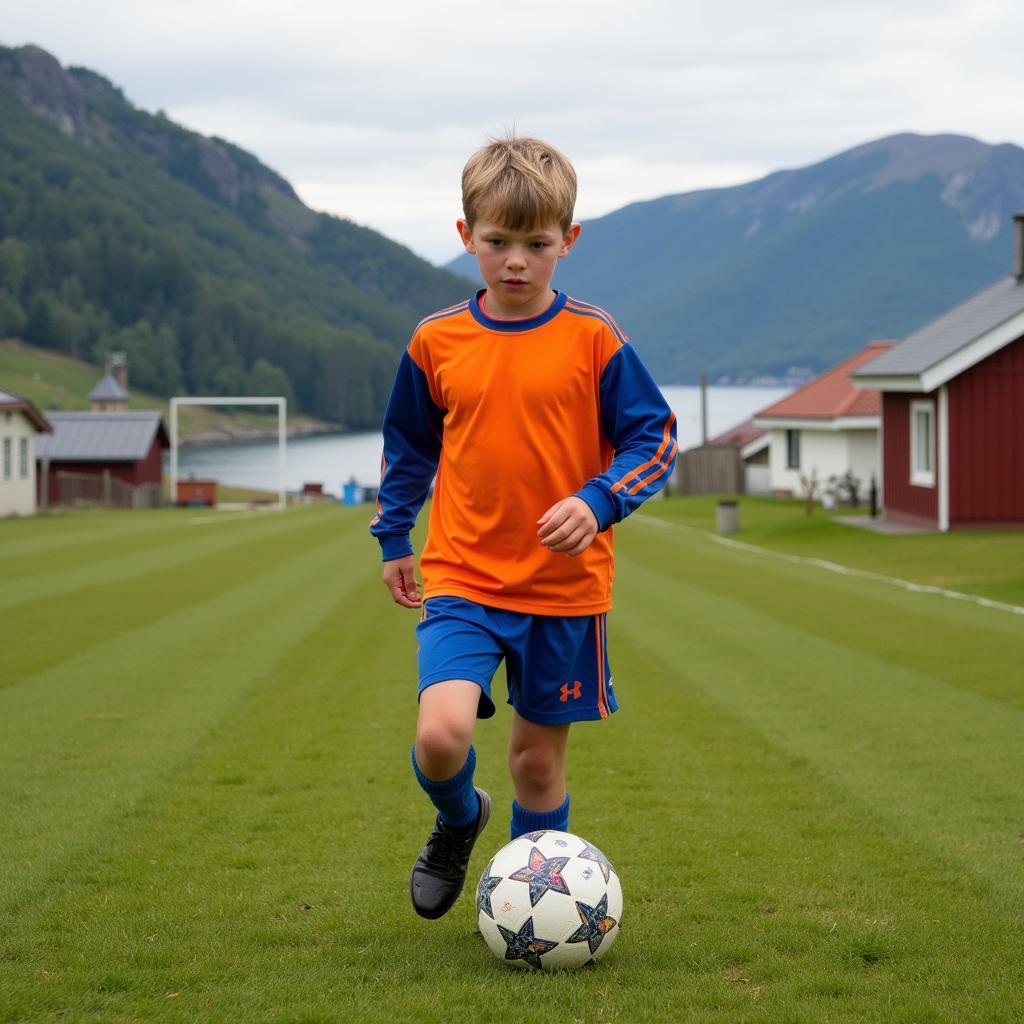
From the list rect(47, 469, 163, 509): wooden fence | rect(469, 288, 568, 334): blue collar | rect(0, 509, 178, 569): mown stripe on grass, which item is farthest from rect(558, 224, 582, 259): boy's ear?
rect(47, 469, 163, 509): wooden fence

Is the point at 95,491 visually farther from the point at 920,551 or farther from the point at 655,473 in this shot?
the point at 655,473

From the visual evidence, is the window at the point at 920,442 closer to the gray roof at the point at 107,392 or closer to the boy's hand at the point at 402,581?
the boy's hand at the point at 402,581

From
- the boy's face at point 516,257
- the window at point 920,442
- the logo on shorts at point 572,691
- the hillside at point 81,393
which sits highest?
the hillside at point 81,393

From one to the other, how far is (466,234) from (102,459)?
63.4 meters

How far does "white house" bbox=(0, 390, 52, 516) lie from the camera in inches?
1929

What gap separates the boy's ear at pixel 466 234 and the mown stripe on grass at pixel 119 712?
2.83 meters

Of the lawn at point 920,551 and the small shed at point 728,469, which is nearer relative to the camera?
the lawn at point 920,551

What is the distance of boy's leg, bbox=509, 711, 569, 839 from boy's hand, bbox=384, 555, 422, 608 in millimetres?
515

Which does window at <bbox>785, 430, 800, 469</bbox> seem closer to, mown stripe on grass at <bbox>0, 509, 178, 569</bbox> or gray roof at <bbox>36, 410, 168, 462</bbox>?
mown stripe on grass at <bbox>0, 509, 178, 569</bbox>

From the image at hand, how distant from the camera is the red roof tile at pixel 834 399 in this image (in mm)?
45781

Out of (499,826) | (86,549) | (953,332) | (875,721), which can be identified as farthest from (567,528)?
(86,549)

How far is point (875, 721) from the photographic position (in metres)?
→ 9.44

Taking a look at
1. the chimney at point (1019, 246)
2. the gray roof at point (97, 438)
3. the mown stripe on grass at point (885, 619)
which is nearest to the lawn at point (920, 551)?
the mown stripe on grass at point (885, 619)

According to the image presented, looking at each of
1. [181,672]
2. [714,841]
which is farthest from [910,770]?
[181,672]
